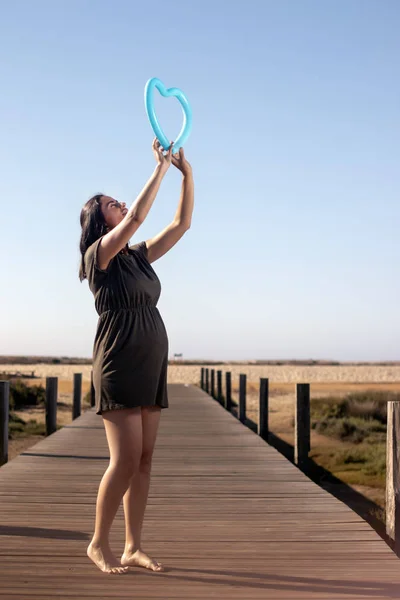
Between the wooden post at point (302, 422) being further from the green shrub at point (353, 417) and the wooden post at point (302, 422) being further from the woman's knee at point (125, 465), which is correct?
the green shrub at point (353, 417)

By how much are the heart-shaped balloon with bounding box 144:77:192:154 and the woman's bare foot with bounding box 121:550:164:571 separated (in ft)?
6.43

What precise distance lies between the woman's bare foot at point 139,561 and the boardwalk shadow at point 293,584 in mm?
89

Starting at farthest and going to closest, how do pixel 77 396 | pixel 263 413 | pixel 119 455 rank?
pixel 77 396 → pixel 263 413 → pixel 119 455

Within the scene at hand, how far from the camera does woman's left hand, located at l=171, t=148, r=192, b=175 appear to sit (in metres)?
3.64

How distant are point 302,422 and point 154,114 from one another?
6321 mm

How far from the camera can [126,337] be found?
11.0 feet

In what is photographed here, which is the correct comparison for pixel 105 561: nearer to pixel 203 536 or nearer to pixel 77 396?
pixel 203 536

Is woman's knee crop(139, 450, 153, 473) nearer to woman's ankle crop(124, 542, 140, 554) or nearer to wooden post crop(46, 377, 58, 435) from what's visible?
woman's ankle crop(124, 542, 140, 554)

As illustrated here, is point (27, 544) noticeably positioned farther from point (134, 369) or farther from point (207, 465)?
point (207, 465)

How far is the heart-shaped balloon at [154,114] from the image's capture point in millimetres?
3422

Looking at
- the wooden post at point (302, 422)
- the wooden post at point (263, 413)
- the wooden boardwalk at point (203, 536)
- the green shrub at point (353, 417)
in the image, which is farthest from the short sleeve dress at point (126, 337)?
the green shrub at point (353, 417)

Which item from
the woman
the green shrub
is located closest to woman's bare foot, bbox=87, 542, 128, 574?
the woman

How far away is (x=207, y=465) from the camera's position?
307 inches

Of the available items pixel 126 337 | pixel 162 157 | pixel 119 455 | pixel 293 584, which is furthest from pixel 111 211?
pixel 293 584
